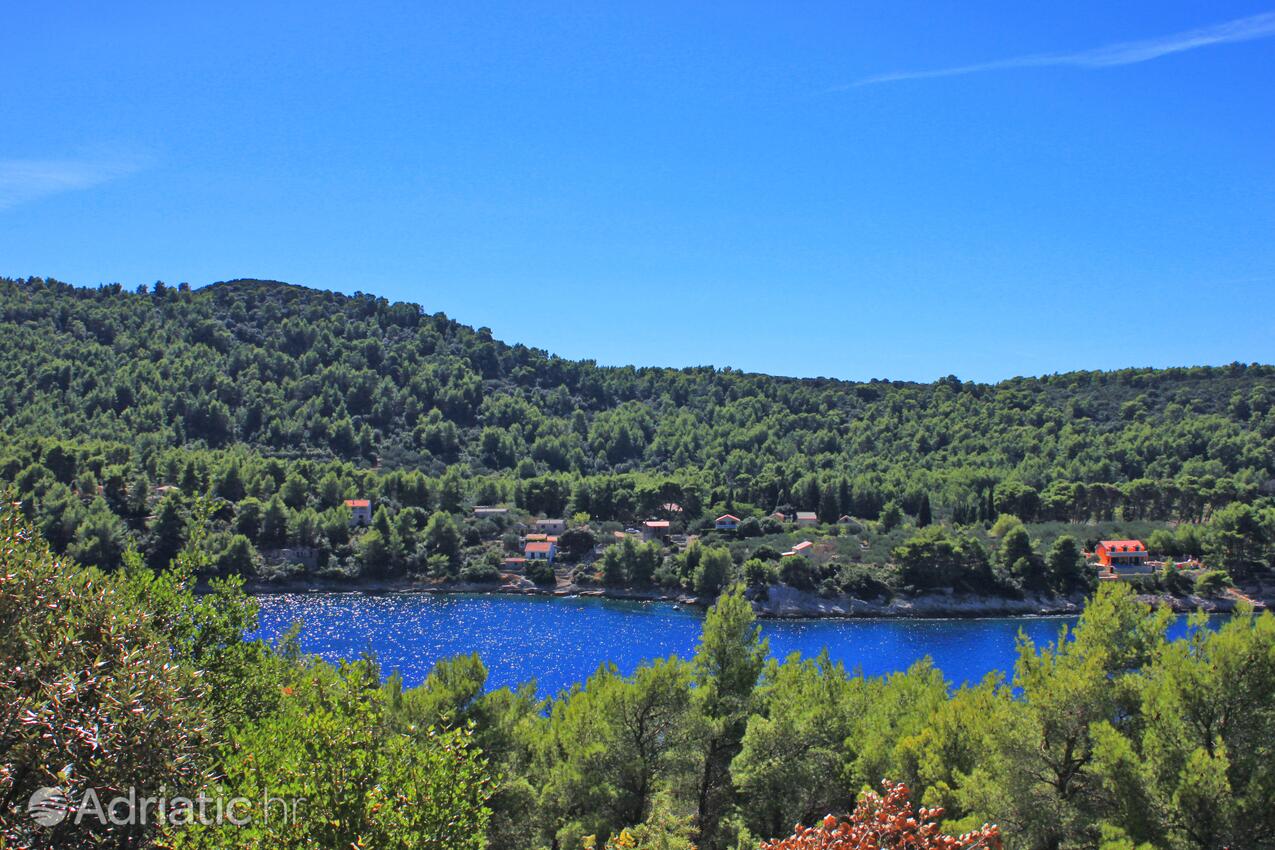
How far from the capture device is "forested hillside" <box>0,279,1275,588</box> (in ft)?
289

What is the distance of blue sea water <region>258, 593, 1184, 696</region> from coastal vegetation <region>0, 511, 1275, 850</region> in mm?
26064

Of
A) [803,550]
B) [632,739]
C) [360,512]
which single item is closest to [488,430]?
[360,512]

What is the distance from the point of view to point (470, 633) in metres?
58.8

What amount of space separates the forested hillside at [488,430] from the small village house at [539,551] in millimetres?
11399

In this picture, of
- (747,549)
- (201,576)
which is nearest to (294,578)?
(201,576)

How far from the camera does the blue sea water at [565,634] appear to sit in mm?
49625

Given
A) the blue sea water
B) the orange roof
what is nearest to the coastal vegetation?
the blue sea water

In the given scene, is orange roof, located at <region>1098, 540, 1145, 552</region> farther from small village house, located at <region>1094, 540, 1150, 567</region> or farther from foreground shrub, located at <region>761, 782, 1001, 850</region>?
foreground shrub, located at <region>761, 782, 1001, 850</region>

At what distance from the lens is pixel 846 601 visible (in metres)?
68.5

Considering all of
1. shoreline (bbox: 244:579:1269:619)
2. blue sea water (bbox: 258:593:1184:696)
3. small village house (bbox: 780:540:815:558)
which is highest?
small village house (bbox: 780:540:815:558)

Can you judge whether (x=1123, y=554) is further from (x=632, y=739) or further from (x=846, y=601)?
(x=632, y=739)

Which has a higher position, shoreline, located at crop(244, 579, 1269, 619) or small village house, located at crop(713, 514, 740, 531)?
small village house, located at crop(713, 514, 740, 531)

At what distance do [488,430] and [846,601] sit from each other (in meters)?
62.2

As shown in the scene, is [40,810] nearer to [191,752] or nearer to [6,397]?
[191,752]
